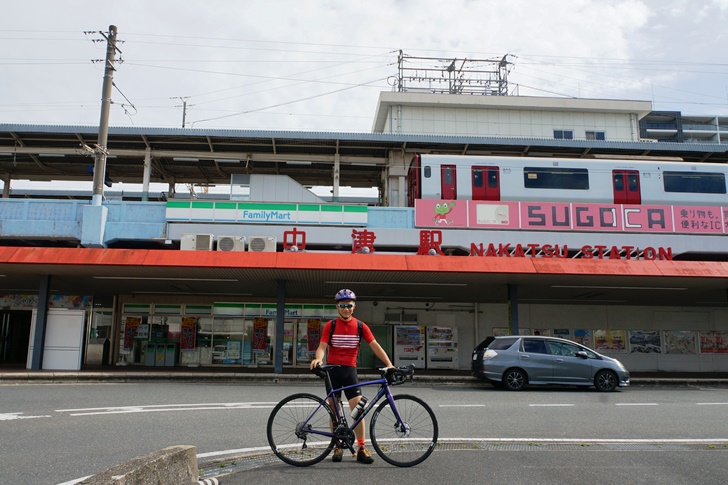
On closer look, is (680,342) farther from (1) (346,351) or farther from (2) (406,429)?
(1) (346,351)

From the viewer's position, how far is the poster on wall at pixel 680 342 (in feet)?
74.4

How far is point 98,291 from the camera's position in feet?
72.9

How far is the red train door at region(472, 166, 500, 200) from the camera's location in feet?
77.9

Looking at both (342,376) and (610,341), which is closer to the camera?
(342,376)

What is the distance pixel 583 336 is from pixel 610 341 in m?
1.05

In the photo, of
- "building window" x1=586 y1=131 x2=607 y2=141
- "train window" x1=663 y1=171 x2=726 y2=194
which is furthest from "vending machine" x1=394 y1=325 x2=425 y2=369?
"building window" x1=586 y1=131 x2=607 y2=141

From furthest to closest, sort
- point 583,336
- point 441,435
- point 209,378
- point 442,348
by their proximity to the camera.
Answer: point 583,336, point 442,348, point 209,378, point 441,435

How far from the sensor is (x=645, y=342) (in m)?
22.5

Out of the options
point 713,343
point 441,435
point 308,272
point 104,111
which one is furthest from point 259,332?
point 713,343

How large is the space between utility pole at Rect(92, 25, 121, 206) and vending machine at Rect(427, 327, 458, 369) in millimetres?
13405

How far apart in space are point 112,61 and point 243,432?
19726mm

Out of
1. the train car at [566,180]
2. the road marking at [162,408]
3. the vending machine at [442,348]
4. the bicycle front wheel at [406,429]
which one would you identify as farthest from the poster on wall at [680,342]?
the bicycle front wheel at [406,429]

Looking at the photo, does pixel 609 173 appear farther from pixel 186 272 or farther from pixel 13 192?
pixel 13 192

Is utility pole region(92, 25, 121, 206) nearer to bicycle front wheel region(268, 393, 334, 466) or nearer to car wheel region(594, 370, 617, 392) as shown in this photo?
car wheel region(594, 370, 617, 392)
